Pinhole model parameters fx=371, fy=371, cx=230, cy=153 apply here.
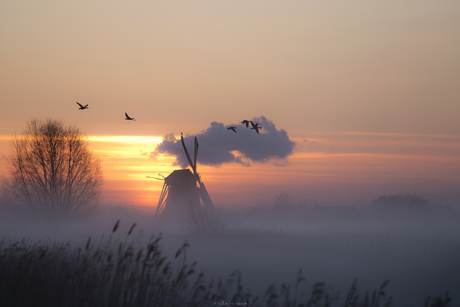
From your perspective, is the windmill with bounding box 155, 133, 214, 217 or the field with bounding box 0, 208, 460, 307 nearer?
the field with bounding box 0, 208, 460, 307

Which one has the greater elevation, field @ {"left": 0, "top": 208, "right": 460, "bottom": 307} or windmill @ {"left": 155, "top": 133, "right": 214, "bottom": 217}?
windmill @ {"left": 155, "top": 133, "right": 214, "bottom": 217}

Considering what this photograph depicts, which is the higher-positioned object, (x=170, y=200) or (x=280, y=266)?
(x=170, y=200)

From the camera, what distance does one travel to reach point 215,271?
13.2 metres

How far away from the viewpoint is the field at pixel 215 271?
7.30m

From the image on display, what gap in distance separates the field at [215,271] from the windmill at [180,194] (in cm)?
213

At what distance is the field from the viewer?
7.30m

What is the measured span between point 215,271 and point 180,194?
20.7 metres

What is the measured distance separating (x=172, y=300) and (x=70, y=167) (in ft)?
97.6

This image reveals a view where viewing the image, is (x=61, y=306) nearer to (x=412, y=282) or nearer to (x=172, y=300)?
(x=172, y=300)

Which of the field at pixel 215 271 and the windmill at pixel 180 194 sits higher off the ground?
the windmill at pixel 180 194

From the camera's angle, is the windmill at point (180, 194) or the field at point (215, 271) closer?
the field at point (215, 271)

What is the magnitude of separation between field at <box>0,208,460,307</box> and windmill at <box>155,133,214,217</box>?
2129 mm

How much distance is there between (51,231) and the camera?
3031cm

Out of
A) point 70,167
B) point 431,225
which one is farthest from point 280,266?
point 431,225
